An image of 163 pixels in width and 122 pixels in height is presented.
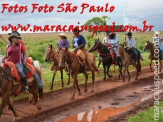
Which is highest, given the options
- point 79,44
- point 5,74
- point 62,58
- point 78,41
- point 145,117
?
point 78,41

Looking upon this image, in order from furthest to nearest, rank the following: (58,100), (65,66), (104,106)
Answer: (65,66) → (58,100) → (104,106)

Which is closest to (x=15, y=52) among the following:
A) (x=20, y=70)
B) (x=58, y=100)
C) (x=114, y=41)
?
(x=20, y=70)

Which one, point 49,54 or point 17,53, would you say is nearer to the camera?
point 17,53

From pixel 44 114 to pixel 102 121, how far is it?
2.22m

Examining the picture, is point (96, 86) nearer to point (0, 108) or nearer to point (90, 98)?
point (90, 98)

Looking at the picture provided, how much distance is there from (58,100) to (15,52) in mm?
3954

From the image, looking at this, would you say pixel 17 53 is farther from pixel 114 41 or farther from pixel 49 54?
pixel 114 41

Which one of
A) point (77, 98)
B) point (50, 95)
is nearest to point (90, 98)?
point (77, 98)

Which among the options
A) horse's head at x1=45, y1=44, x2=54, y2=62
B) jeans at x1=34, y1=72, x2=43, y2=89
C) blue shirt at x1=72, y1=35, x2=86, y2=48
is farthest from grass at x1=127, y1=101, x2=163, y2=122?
horse's head at x1=45, y1=44, x2=54, y2=62

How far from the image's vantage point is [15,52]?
324 inches

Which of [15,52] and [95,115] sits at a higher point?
[15,52]

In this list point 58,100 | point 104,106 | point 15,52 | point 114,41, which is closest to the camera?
point 15,52

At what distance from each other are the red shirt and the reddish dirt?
6.90ft

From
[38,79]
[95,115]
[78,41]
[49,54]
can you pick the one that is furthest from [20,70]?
[49,54]
